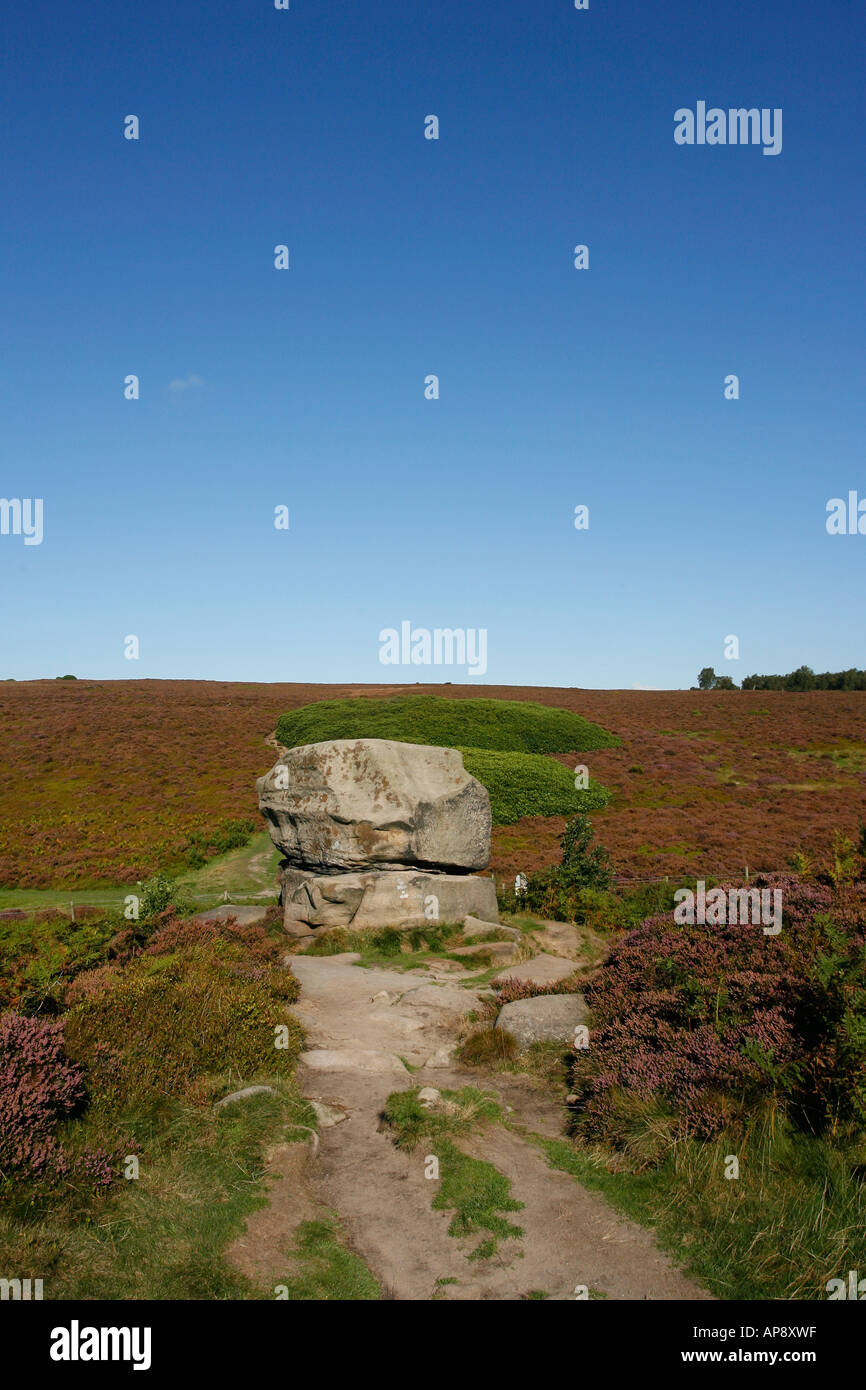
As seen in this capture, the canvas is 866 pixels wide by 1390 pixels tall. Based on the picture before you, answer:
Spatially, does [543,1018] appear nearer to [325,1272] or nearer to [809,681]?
[325,1272]

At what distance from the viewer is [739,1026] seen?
7.73 m

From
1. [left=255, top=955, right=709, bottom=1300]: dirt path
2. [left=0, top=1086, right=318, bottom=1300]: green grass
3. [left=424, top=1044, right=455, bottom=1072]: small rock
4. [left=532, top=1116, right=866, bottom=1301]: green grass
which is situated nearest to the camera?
[left=0, top=1086, right=318, bottom=1300]: green grass

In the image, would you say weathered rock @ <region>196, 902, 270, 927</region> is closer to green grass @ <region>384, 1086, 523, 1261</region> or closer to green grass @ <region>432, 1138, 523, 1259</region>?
green grass @ <region>384, 1086, 523, 1261</region>

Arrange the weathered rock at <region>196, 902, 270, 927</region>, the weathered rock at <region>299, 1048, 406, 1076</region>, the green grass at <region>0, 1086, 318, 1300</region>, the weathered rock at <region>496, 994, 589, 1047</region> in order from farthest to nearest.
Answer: the weathered rock at <region>196, 902, 270, 927</region>, the weathered rock at <region>496, 994, 589, 1047</region>, the weathered rock at <region>299, 1048, 406, 1076</region>, the green grass at <region>0, 1086, 318, 1300</region>

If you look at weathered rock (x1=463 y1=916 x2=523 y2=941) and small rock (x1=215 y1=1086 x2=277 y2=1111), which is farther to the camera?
weathered rock (x1=463 y1=916 x2=523 y2=941)

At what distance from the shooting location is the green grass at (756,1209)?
5.26 metres

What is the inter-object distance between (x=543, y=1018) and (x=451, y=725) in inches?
1446

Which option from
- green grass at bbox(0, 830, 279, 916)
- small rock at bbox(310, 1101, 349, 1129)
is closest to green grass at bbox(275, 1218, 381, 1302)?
small rock at bbox(310, 1101, 349, 1129)

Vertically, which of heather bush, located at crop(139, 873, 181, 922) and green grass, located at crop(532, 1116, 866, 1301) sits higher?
green grass, located at crop(532, 1116, 866, 1301)

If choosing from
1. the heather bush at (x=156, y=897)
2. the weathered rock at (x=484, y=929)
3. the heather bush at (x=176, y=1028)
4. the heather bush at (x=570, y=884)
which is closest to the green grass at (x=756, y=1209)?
the heather bush at (x=176, y=1028)

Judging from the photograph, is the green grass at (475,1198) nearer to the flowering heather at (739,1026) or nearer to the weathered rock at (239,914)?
the flowering heather at (739,1026)

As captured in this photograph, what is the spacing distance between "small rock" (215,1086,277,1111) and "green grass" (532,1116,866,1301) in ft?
10.5

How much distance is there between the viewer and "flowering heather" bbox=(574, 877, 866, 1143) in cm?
674

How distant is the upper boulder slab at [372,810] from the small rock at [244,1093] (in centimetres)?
947
